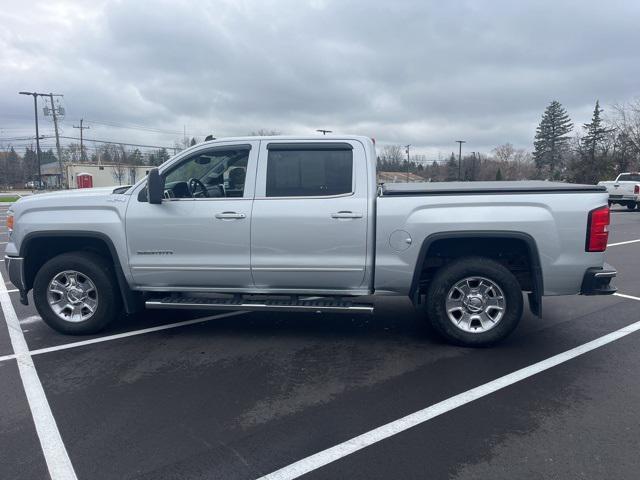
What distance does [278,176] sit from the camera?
513 centimetres

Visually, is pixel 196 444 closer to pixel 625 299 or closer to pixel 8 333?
pixel 8 333

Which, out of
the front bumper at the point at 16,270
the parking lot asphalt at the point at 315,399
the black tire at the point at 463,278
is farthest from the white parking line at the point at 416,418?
the front bumper at the point at 16,270

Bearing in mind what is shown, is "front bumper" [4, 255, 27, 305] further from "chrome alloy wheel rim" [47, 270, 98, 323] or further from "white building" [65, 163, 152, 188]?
"white building" [65, 163, 152, 188]

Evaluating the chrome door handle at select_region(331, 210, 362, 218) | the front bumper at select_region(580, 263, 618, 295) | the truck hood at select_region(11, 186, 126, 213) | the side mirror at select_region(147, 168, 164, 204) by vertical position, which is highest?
the side mirror at select_region(147, 168, 164, 204)

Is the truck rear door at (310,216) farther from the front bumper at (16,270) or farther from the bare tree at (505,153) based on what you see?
the bare tree at (505,153)

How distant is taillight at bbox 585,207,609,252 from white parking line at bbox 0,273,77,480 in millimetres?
4490

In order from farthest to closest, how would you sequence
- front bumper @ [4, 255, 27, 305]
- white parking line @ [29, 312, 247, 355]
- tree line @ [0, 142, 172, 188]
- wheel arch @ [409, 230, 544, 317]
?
tree line @ [0, 142, 172, 188] → front bumper @ [4, 255, 27, 305] → white parking line @ [29, 312, 247, 355] → wheel arch @ [409, 230, 544, 317]

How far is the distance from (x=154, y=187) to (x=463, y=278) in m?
3.14

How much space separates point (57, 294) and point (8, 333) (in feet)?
2.57

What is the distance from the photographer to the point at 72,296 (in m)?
5.43

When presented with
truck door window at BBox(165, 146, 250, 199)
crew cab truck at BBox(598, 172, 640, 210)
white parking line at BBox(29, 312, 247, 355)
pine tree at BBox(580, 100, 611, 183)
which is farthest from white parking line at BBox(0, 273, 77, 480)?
pine tree at BBox(580, 100, 611, 183)

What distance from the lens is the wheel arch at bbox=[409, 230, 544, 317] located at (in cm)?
Answer: 473

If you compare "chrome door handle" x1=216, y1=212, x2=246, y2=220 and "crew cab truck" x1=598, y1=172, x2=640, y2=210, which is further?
"crew cab truck" x1=598, y1=172, x2=640, y2=210

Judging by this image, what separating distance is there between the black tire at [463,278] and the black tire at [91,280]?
10.9 feet
